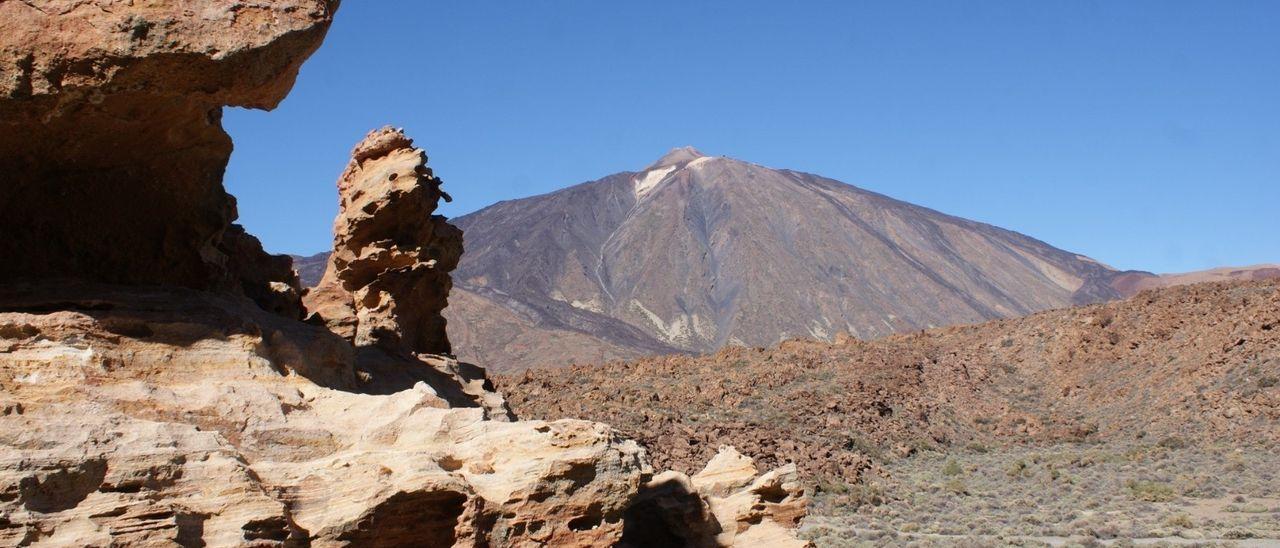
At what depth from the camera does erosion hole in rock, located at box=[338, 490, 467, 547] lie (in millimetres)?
7656

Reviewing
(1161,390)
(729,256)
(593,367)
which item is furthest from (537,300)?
(1161,390)

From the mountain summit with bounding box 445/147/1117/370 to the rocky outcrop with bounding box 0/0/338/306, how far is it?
64940 millimetres

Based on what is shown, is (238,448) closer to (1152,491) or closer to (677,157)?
(1152,491)

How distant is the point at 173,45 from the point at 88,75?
0.63 metres

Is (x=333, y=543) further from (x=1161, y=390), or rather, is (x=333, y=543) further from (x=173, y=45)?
(x=1161, y=390)

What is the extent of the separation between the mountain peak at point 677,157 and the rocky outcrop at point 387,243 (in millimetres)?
164608

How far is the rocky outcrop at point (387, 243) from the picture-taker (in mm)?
14117

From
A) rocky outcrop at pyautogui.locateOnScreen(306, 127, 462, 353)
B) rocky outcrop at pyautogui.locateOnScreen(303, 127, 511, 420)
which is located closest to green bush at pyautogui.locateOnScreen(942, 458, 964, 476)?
rocky outcrop at pyautogui.locateOnScreen(303, 127, 511, 420)

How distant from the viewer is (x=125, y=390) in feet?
24.6

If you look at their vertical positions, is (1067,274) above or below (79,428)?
above

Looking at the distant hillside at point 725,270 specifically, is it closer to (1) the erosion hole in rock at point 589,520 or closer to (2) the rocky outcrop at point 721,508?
(2) the rocky outcrop at point 721,508

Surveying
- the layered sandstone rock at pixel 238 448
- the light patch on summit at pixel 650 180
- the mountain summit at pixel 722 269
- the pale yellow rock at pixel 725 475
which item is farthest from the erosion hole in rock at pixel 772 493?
the light patch on summit at pixel 650 180

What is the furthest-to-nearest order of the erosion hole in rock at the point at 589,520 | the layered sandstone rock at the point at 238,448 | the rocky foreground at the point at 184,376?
the erosion hole in rock at the point at 589,520, the rocky foreground at the point at 184,376, the layered sandstone rock at the point at 238,448

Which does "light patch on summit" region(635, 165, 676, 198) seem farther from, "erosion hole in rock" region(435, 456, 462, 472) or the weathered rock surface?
"erosion hole in rock" region(435, 456, 462, 472)
